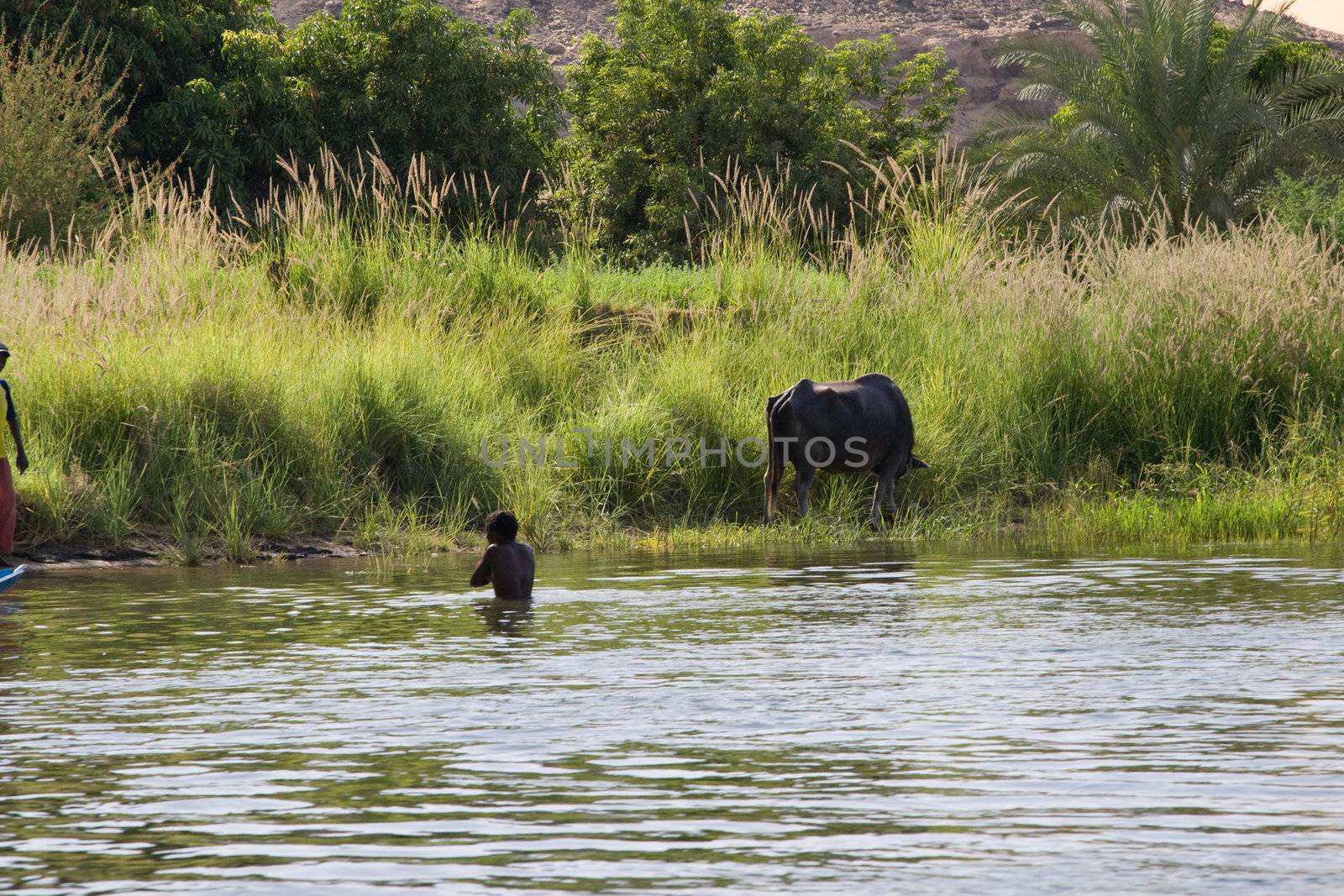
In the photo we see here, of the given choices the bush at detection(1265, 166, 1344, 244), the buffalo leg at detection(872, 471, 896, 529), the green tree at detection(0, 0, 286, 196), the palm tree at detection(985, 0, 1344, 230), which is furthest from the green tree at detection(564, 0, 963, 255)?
the buffalo leg at detection(872, 471, 896, 529)

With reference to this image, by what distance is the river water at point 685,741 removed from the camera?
4160 mm

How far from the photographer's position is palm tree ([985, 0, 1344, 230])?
2897 cm

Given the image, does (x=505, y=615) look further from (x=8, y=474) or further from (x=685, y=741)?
(x=8, y=474)

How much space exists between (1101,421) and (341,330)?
6096 mm

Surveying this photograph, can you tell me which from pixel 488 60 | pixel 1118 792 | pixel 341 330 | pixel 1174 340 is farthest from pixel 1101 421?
pixel 488 60

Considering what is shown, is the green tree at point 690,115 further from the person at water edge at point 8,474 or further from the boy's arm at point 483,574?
the boy's arm at point 483,574

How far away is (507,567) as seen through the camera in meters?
8.92

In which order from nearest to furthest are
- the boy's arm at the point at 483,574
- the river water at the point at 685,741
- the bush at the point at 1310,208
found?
the river water at the point at 685,741 → the boy's arm at the point at 483,574 → the bush at the point at 1310,208

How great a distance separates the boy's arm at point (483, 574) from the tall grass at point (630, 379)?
112 inches

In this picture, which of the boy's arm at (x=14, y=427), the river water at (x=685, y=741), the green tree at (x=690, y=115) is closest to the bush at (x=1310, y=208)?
the green tree at (x=690, y=115)

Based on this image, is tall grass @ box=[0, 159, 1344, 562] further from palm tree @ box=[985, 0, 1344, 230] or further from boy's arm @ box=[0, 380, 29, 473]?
palm tree @ box=[985, 0, 1344, 230]

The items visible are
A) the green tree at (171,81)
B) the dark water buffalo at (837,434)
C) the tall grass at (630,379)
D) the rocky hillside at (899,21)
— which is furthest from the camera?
the rocky hillside at (899,21)

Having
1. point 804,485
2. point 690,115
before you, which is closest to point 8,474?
point 804,485

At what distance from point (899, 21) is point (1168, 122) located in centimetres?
6131
